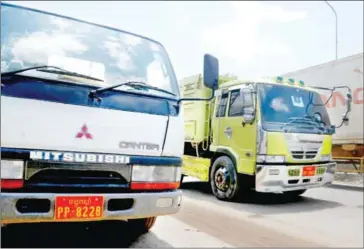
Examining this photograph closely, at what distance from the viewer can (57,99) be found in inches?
92.7

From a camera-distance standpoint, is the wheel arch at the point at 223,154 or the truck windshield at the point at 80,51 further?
the wheel arch at the point at 223,154

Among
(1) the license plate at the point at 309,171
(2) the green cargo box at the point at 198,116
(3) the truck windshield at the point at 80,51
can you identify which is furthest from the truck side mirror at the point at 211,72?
(2) the green cargo box at the point at 198,116

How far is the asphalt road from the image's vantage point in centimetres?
301

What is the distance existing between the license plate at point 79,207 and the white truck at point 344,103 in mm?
6871

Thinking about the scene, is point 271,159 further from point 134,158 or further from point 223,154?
point 134,158

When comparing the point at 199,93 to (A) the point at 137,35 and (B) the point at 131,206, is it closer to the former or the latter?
(A) the point at 137,35

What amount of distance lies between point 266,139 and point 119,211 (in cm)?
346

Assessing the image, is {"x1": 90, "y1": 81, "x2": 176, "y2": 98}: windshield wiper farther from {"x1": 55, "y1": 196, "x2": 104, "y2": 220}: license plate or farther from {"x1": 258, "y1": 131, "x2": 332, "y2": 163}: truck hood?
{"x1": 258, "y1": 131, "x2": 332, "y2": 163}: truck hood

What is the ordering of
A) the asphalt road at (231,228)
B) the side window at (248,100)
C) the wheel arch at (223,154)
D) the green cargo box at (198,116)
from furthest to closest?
the green cargo box at (198,116)
the wheel arch at (223,154)
the side window at (248,100)
the asphalt road at (231,228)

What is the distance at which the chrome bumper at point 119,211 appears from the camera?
2.19 metres

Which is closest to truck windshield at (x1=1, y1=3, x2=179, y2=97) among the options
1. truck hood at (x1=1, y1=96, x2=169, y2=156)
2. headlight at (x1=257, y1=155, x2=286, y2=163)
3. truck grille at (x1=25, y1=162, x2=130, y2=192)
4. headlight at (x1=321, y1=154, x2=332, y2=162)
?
truck hood at (x1=1, y1=96, x2=169, y2=156)

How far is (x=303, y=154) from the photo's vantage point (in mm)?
5816

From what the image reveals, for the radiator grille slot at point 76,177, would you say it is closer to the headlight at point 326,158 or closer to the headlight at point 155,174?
the headlight at point 155,174

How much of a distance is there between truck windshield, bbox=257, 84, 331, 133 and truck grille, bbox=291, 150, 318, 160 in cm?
34
